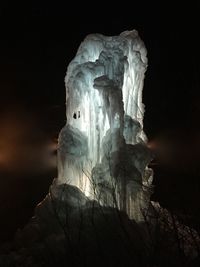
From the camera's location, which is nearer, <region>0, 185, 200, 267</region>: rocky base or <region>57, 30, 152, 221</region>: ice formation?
<region>0, 185, 200, 267</region>: rocky base

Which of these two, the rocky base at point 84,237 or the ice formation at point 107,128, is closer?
the rocky base at point 84,237

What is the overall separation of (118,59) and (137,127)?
109 inches

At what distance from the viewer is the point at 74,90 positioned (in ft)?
74.0

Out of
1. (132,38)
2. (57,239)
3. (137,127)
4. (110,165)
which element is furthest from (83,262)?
(132,38)

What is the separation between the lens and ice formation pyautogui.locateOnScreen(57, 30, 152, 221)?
21.0 metres

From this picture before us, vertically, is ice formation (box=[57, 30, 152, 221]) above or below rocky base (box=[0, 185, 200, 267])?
above

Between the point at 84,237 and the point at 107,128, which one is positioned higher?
the point at 107,128

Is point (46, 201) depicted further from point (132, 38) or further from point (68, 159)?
point (132, 38)

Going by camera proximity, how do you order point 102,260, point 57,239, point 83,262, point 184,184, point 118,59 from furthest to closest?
1. point 184,184
2. point 118,59
3. point 57,239
4. point 102,260
5. point 83,262

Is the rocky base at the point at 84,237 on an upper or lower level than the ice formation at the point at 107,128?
lower

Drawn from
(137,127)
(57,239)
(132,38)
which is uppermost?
(132,38)

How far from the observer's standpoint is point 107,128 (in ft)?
72.1

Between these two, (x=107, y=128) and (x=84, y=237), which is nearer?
(x=84, y=237)

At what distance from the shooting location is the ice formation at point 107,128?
68.9ft
